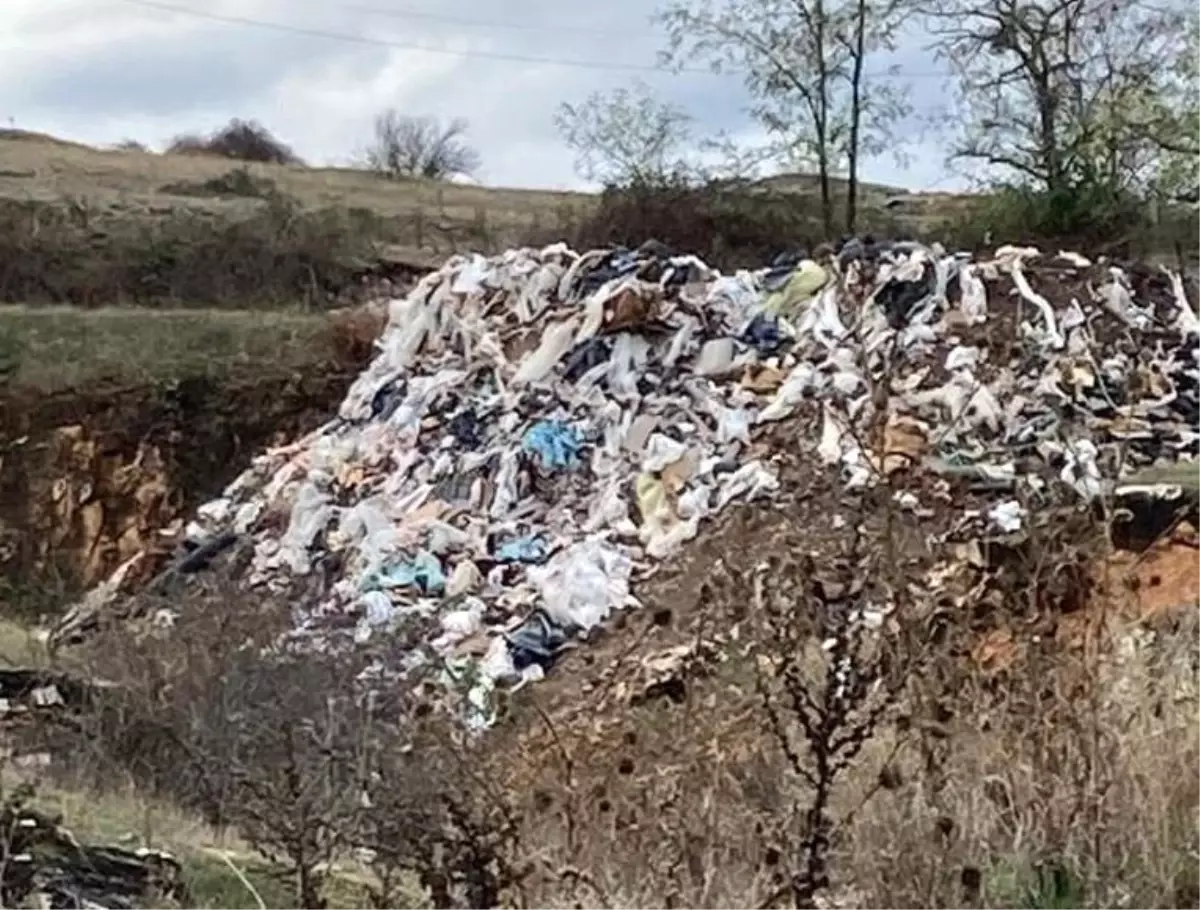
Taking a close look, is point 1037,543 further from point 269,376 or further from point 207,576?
point 269,376

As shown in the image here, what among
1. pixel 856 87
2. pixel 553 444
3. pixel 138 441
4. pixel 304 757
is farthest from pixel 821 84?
pixel 304 757

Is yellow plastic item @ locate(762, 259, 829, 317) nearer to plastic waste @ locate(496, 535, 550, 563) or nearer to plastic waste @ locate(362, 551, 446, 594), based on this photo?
plastic waste @ locate(496, 535, 550, 563)

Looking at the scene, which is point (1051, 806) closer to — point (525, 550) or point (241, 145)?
point (525, 550)

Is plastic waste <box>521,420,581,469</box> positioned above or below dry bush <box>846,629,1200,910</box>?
below

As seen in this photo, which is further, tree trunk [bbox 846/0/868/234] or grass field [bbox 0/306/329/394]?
tree trunk [bbox 846/0/868/234]

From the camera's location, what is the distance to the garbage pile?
10.3 m

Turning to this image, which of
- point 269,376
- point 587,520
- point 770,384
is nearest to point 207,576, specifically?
point 587,520

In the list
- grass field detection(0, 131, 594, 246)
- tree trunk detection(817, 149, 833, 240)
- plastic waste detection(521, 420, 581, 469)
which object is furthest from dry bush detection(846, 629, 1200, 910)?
grass field detection(0, 131, 594, 246)

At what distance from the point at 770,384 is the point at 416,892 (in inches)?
349

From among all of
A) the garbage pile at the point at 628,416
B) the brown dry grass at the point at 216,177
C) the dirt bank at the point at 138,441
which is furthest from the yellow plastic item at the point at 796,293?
the brown dry grass at the point at 216,177

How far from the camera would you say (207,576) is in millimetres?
12461

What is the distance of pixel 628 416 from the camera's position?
11.8 meters

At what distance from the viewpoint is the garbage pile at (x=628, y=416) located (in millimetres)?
10289

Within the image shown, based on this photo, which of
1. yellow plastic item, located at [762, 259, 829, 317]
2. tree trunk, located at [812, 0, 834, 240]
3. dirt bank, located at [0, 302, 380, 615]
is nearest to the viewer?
yellow plastic item, located at [762, 259, 829, 317]
